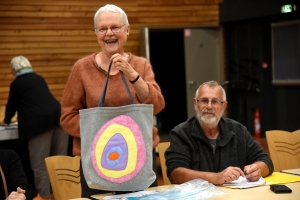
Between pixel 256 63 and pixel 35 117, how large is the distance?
18.1 ft

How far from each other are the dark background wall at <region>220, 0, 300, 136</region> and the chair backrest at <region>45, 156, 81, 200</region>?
20.4 feet

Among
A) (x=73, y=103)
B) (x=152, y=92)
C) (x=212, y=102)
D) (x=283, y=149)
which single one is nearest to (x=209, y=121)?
(x=212, y=102)

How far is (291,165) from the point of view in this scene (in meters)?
4.30

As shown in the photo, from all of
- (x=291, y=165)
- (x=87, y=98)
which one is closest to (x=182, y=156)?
(x=87, y=98)

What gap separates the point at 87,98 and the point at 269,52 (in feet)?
26.2

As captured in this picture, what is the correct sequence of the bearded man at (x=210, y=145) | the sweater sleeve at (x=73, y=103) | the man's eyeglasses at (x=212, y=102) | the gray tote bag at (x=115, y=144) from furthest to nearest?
the man's eyeglasses at (x=212, y=102) < the bearded man at (x=210, y=145) < the sweater sleeve at (x=73, y=103) < the gray tote bag at (x=115, y=144)

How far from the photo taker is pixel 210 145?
Result: 11.0ft

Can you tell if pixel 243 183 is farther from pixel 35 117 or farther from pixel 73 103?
pixel 35 117

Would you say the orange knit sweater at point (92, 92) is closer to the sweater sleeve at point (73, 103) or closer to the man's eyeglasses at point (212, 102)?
the sweater sleeve at point (73, 103)

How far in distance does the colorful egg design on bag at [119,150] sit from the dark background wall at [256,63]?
7.16m

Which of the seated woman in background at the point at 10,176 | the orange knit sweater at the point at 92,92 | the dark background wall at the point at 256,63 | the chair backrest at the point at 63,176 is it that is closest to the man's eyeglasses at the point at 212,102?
the orange knit sweater at the point at 92,92

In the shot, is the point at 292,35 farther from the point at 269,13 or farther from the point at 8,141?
the point at 8,141

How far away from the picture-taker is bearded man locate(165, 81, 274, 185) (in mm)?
3289

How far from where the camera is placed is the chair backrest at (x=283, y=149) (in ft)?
14.0
